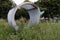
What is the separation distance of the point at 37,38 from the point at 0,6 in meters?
14.2

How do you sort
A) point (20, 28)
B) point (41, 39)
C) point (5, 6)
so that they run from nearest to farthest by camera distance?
point (41, 39) → point (20, 28) → point (5, 6)

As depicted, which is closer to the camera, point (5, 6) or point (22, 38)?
point (22, 38)

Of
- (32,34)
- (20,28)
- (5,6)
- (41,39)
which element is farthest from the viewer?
(5,6)

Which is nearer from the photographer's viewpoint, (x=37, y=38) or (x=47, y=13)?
(x=37, y=38)

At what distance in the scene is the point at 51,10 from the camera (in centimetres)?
2120

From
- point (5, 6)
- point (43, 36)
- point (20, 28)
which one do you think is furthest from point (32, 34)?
point (5, 6)

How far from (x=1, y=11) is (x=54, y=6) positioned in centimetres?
462

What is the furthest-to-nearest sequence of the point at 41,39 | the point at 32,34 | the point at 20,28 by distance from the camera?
the point at 20,28, the point at 32,34, the point at 41,39

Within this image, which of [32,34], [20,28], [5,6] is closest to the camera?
[32,34]

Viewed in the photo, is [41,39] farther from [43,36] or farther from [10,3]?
[10,3]

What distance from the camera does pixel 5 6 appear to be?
20953 millimetres

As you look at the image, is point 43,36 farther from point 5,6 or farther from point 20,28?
point 5,6

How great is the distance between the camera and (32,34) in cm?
756

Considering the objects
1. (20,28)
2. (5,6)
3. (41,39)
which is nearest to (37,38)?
(41,39)
